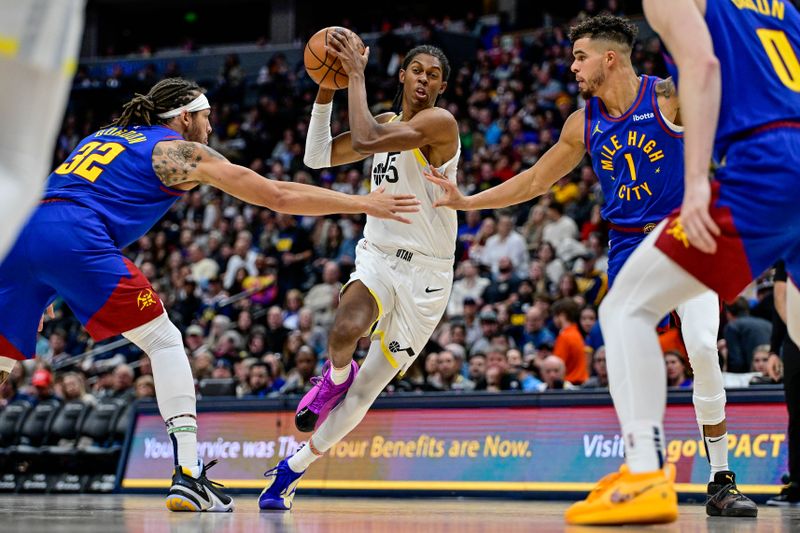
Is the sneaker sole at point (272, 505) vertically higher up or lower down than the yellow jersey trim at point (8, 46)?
lower down

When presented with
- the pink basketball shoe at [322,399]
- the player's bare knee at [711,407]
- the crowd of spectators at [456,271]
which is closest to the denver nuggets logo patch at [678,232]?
the player's bare knee at [711,407]

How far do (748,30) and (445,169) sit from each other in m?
2.91

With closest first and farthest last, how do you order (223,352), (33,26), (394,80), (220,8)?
(33,26)
(223,352)
(394,80)
(220,8)

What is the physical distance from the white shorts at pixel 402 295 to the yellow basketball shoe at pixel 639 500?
266cm

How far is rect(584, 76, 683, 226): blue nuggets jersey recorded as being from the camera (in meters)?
5.82

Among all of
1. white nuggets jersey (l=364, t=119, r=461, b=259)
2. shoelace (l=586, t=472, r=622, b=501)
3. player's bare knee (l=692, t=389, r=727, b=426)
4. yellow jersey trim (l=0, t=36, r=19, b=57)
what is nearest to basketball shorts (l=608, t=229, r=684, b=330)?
player's bare knee (l=692, t=389, r=727, b=426)

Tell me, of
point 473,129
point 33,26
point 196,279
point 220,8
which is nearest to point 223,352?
point 196,279

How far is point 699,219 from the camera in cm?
371

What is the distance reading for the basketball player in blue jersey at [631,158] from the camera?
5.81 metres

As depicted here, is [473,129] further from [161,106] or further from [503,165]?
[161,106]

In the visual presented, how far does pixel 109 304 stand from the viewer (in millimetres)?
5594

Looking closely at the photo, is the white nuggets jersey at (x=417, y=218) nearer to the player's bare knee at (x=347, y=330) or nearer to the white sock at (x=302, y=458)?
the player's bare knee at (x=347, y=330)

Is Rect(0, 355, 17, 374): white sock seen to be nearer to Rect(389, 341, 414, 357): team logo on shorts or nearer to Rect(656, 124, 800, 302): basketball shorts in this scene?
Rect(389, 341, 414, 357): team logo on shorts

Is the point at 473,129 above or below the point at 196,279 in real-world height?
above
